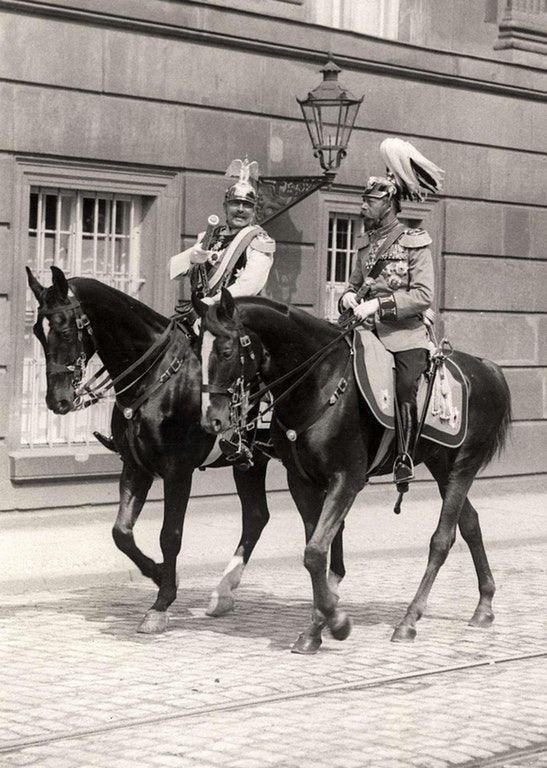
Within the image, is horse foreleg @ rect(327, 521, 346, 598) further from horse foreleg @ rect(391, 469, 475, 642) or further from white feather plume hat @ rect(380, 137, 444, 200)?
white feather plume hat @ rect(380, 137, 444, 200)

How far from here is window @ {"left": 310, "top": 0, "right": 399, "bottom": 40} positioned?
16766 mm

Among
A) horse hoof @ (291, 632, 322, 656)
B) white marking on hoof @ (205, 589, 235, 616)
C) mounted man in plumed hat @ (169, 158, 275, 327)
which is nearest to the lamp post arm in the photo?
mounted man in plumed hat @ (169, 158, 275, 327)

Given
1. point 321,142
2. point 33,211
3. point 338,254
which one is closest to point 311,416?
point 33,211

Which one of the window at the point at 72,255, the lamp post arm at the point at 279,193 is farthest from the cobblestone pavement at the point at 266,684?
the lamp post arm at the point at 279,193

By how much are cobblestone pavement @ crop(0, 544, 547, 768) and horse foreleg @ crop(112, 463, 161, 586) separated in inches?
15.5

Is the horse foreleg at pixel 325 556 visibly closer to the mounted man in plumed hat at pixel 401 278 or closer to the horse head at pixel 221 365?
the mounted man in plumed hat at pixel 401 278

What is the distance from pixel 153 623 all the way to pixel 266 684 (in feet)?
4.85

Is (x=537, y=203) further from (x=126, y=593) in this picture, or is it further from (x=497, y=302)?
(x=126, y=593)

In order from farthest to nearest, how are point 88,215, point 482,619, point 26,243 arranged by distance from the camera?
point 88,215 < point 26,243 < point 482,619

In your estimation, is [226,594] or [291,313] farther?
[226,594]

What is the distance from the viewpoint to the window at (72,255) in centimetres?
1415

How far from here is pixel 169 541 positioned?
948cm

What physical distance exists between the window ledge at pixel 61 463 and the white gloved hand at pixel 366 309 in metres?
4.58

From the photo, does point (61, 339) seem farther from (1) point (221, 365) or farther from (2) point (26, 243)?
(2) point (26, 243)
